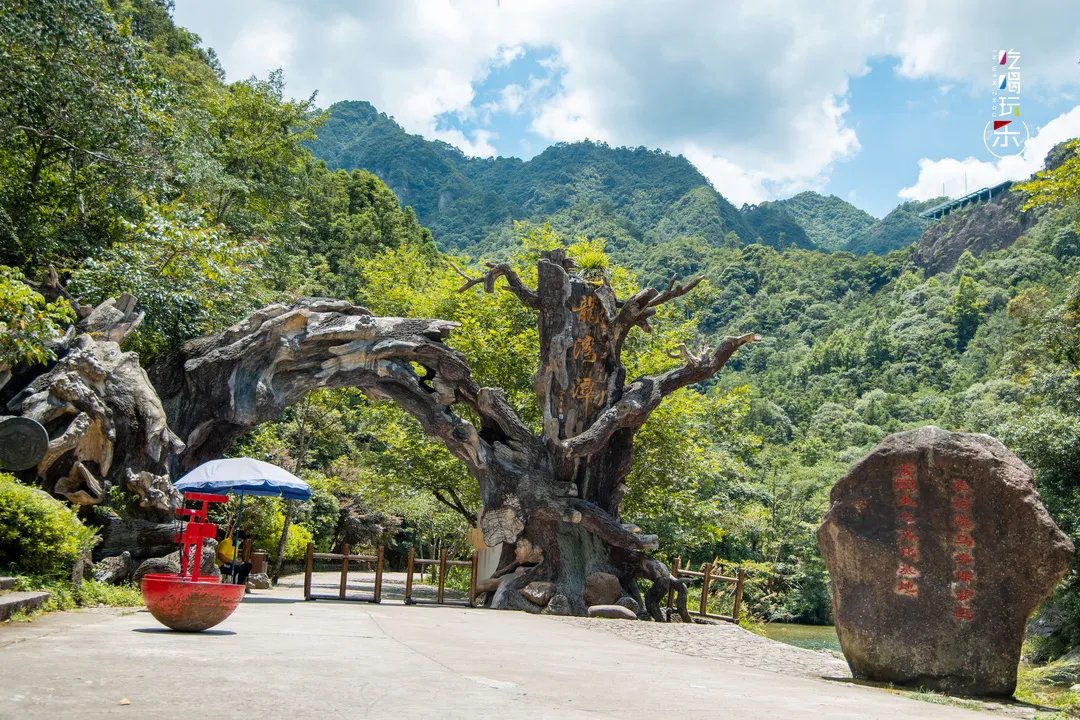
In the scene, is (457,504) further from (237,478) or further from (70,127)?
(70,127)

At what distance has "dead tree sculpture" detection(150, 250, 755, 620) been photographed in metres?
12.4

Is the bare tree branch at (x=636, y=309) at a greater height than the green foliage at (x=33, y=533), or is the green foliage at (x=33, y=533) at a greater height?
the bare tree branch at (x=636, y=309)

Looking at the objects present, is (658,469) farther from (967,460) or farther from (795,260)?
(795,260)

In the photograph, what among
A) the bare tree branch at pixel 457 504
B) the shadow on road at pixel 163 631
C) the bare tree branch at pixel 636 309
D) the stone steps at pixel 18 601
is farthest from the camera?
the bare tree branch at pixel 457 504

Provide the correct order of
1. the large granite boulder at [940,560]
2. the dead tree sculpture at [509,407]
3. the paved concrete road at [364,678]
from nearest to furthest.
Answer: the paved concrete road at [364,678] < the large granite boulder at [940,560] < the dead tree sculpture at [509,407]

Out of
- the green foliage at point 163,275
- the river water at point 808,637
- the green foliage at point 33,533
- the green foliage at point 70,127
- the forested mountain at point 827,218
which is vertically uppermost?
the forested mountain at point 827,218

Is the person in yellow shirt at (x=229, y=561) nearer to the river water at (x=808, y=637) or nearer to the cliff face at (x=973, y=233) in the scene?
the river water at (x=808, y=637)

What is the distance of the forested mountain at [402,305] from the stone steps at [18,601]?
0.90 m

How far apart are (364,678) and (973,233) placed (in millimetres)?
73785

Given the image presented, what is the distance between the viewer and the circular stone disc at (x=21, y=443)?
29.7 ft

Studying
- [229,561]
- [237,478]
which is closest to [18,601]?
[237,478]

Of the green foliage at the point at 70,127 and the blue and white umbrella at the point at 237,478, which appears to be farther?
the green foliage at the point at 70,127

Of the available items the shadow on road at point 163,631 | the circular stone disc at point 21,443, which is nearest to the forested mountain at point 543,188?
the circular stone disc at point 21,443

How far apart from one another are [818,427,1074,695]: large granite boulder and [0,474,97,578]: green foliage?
6.47 meters
